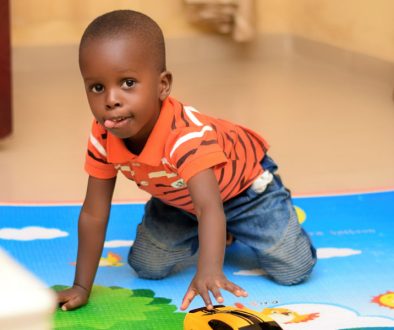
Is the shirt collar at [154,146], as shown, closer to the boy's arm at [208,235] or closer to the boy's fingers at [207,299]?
the boy's arm at [208,235]

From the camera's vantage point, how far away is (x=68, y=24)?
3021 millimetres

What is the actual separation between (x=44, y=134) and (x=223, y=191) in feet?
3.62

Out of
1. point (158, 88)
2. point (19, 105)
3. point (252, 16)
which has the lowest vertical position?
point (19, 105)

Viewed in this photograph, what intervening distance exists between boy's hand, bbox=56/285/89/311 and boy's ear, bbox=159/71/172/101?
1.01 ft

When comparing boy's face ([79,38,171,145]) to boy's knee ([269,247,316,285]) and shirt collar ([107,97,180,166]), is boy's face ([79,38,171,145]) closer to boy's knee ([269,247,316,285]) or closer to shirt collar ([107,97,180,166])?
shirt collar ([107,97,180,166])

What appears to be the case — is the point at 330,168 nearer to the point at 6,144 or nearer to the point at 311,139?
the point at 311,139

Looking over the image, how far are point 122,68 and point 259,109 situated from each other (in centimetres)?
147

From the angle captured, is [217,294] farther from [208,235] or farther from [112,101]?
[112,101]

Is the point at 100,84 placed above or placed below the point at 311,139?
above

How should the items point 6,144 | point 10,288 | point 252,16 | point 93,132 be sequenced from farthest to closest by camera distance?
1. point 252,16
2. point 6,144
3. point 93,132
4. point 10,288

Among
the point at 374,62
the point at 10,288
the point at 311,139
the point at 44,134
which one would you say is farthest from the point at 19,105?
the point at 10,288

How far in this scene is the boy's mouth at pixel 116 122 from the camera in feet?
3.38

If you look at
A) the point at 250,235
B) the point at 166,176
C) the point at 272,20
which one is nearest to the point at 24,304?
the point at 166,176

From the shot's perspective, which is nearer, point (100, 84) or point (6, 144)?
point (100, 84)
